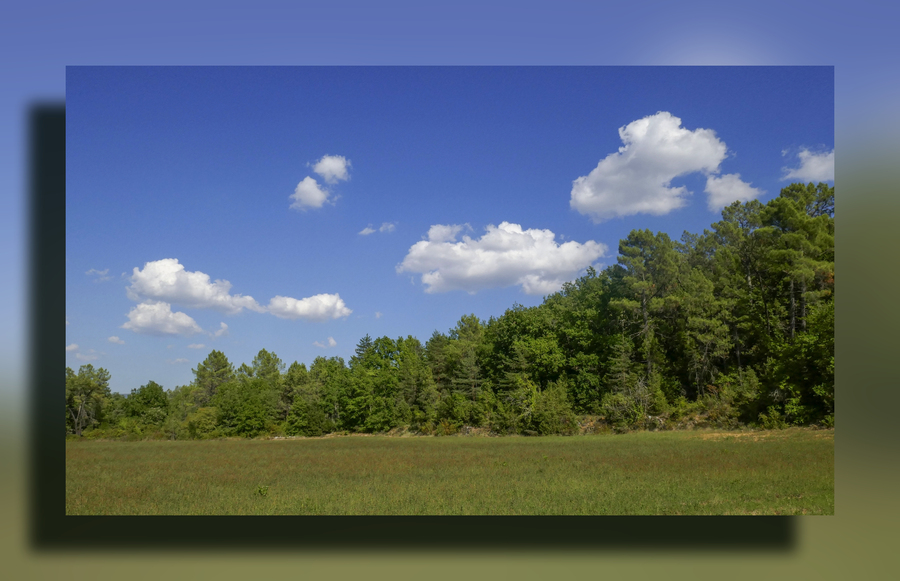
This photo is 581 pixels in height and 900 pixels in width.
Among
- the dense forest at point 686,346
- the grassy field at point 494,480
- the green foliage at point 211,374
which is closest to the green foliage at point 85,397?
the dense forest at point 686,346

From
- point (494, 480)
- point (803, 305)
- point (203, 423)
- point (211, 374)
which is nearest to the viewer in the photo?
point (803, 305)

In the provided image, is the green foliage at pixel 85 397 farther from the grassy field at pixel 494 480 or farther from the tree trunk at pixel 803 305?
the tree trunk at pixel 803 305

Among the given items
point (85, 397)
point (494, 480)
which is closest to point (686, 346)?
point (494, 480)

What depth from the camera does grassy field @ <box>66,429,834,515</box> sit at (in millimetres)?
7152

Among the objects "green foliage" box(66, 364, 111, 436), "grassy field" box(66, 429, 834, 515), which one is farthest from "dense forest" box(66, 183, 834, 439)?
"grassy field" box(66, 429, 834, 515)

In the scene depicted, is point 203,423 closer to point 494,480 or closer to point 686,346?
point 494,480

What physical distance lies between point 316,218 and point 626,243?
16.9 ft

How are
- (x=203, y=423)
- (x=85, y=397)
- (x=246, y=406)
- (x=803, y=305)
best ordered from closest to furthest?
1. (x=85, y=397)
2. (x=803, y=305)
3. (x=203, y=423)
4. (x=246, y=406)

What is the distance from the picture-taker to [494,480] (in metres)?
8.62

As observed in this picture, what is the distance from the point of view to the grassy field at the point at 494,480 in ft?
23.5

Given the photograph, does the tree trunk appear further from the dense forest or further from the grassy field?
the grassy field

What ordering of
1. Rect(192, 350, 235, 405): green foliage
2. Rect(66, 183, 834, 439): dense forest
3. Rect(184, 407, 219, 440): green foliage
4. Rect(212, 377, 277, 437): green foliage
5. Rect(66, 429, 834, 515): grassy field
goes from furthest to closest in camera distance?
Rect(212, 377, 277, 437): green foliage < Rect(184, 407, 219, 440): green foliage < Rect(192, 350, 235, 405): green foliage < Rect(66, 183, 834, 439): dense forest < Rect(66, 429, 834, 515): grassy field
